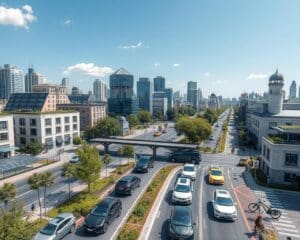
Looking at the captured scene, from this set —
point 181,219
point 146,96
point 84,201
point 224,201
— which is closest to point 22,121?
point 84,201

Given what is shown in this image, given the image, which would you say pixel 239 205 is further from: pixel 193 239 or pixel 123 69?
pixel 123 69

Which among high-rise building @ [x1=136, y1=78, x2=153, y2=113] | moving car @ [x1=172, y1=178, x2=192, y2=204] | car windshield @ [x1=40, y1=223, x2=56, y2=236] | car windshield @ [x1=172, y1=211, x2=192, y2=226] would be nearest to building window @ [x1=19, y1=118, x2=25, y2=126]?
moving car @ [x1=172, y1=178, x2=192, y2=204]

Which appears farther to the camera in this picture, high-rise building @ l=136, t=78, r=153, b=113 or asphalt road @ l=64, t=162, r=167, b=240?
high-rise building @ l=136, t=78, r=153, b=113

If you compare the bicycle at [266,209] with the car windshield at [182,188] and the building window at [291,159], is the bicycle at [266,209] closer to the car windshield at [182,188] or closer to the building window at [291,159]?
the car windshield at [182,188]

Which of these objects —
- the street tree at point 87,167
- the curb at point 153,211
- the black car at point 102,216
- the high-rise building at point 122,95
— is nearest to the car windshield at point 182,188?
the curb at point 153,211

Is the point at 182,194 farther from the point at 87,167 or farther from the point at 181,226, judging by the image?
the point at 87,167

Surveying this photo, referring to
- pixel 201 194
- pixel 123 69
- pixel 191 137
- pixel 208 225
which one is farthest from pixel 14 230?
pixel 123 69

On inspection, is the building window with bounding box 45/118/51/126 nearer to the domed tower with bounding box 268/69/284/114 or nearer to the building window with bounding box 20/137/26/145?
the building window with bounding box 20/137/26/145
